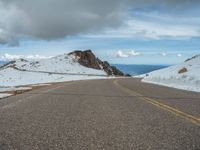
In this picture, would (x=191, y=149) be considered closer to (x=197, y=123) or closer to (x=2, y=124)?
(x=197, y=123)

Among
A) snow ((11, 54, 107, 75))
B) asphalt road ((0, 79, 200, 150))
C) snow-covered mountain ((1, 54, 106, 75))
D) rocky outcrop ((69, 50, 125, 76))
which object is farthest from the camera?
rocky outcrop ((69, 50, 125, 76))

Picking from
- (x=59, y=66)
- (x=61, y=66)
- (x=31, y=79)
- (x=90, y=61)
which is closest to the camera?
(x=31, y=79)

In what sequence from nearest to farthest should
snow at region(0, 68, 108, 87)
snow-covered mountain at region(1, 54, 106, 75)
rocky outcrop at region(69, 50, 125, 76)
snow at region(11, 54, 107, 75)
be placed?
1. snow at region(0, 68, 108, 87)
2. snow-covered mountain at region(1, 54, 106, 75)
3. snow at region(11, 54, 107, 75)
4. rocky outcrop at region(69, 50, 125, 76)

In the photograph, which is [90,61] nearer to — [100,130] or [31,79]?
[31,79]

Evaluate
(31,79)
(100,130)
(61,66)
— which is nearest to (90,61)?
(61,66)

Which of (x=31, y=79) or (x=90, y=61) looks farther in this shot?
(x=90, y=61)

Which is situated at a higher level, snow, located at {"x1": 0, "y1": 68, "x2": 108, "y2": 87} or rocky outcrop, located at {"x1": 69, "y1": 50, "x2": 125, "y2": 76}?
rocky outcrop, located at {"x1": 69, "y1": 50, "x2": 125, "y2": 76}

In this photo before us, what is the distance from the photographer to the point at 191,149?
4.98 metres

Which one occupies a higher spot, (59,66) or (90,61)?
(90,61)

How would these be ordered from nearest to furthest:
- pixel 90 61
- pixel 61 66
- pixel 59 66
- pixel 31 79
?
pixel 31 79 → pixel 59 66 → pixel 61 66 → pixel 90 61

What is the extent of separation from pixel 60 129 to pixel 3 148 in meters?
1.68

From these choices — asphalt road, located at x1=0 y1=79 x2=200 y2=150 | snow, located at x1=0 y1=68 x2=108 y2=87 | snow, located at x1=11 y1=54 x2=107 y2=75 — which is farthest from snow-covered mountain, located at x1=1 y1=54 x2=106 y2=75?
asphalt road, located at x1=0 y1=79 x2=200 y2=150

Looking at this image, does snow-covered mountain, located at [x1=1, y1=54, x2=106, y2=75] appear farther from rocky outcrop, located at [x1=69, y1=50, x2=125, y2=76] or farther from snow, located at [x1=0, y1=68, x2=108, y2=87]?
snow, located at [x1=0, y1=68, x2=108, y2=87]

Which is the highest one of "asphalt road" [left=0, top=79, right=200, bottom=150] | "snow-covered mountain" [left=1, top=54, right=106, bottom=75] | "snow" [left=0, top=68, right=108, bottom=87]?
"snow-covered mountain" [left=1, top=54, right=106, bottom=75]
